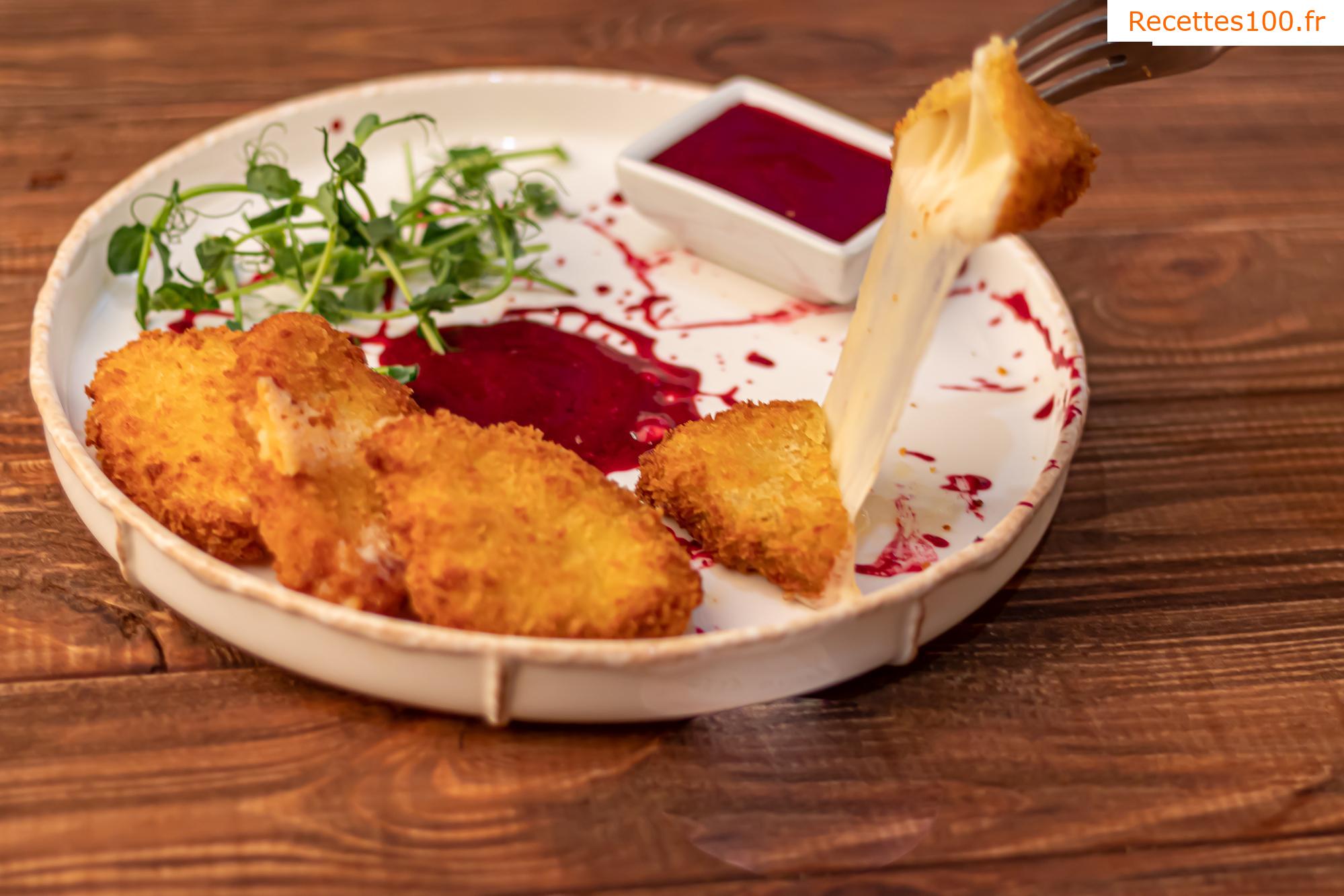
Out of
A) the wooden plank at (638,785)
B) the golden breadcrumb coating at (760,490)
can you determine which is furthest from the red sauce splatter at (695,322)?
the wooden plank at (638,785)

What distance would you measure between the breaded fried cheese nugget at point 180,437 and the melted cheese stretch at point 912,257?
3.28 feet

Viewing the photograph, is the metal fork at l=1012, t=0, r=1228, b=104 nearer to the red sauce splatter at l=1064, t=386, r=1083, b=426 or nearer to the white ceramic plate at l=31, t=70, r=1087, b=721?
the white ceramic plate at l=31, t=70, r=1087, b=721

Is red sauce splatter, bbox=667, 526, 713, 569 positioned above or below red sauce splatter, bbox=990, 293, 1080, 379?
below

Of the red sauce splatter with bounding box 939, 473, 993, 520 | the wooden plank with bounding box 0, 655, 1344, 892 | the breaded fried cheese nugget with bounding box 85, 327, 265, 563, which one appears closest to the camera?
the wooden plank with bounding box 0, 655, 1344, 892

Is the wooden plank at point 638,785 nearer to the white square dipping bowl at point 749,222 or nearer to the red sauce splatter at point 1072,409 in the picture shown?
the red sauce splatter at point 1072,409

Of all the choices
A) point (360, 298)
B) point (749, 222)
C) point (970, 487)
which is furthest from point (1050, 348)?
point (360, 298)

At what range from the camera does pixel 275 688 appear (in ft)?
6.37

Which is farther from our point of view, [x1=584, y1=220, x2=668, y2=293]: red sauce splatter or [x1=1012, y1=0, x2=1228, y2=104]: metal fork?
[x1=584, y1=220, x2=668, y2=293]: red sauce splatter

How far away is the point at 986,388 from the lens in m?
2.59

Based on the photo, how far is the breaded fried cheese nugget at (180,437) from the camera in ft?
6.60

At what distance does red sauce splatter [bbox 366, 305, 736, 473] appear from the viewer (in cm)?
241

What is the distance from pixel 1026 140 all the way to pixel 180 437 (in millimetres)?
1433

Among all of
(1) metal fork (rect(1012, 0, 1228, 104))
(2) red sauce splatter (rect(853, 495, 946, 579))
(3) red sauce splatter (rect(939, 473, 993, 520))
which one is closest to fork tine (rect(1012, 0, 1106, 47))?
(1) metal fork (rect(1012, 0, 1228, 104))

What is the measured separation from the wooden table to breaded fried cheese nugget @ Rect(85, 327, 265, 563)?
0.57ft
